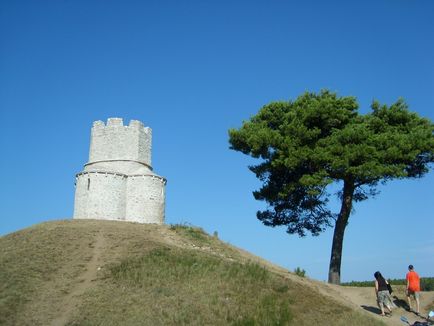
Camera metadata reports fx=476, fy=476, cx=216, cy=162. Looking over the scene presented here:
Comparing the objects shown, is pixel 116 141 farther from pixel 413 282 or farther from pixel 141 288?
pixel 413 282

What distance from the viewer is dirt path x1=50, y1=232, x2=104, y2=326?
57.8 feet

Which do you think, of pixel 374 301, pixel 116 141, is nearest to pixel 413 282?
pixel 374 301

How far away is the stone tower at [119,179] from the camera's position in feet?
113

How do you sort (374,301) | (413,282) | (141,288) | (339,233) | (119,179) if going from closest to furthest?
(141,288)
(413,282)
(374,301)
(339,233)
(119,179)

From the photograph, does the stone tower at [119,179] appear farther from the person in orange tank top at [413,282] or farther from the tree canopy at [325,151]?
the person in orange tank top at [413,282]

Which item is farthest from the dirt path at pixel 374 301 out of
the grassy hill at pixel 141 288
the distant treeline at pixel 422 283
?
the distant treeline at pixel 422 283

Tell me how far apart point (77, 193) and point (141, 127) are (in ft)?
23.9

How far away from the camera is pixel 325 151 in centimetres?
2716

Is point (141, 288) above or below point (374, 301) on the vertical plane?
above

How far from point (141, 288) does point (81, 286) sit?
9.36 feet

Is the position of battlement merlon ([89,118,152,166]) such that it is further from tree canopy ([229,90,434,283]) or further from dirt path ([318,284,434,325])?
dirt path ([318,284,434,325])

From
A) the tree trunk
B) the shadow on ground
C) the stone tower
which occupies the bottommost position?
the shadow on ground

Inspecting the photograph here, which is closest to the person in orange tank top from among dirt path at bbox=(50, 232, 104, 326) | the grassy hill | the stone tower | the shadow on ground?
the shadow on ground

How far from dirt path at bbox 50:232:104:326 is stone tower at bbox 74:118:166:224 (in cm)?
780
